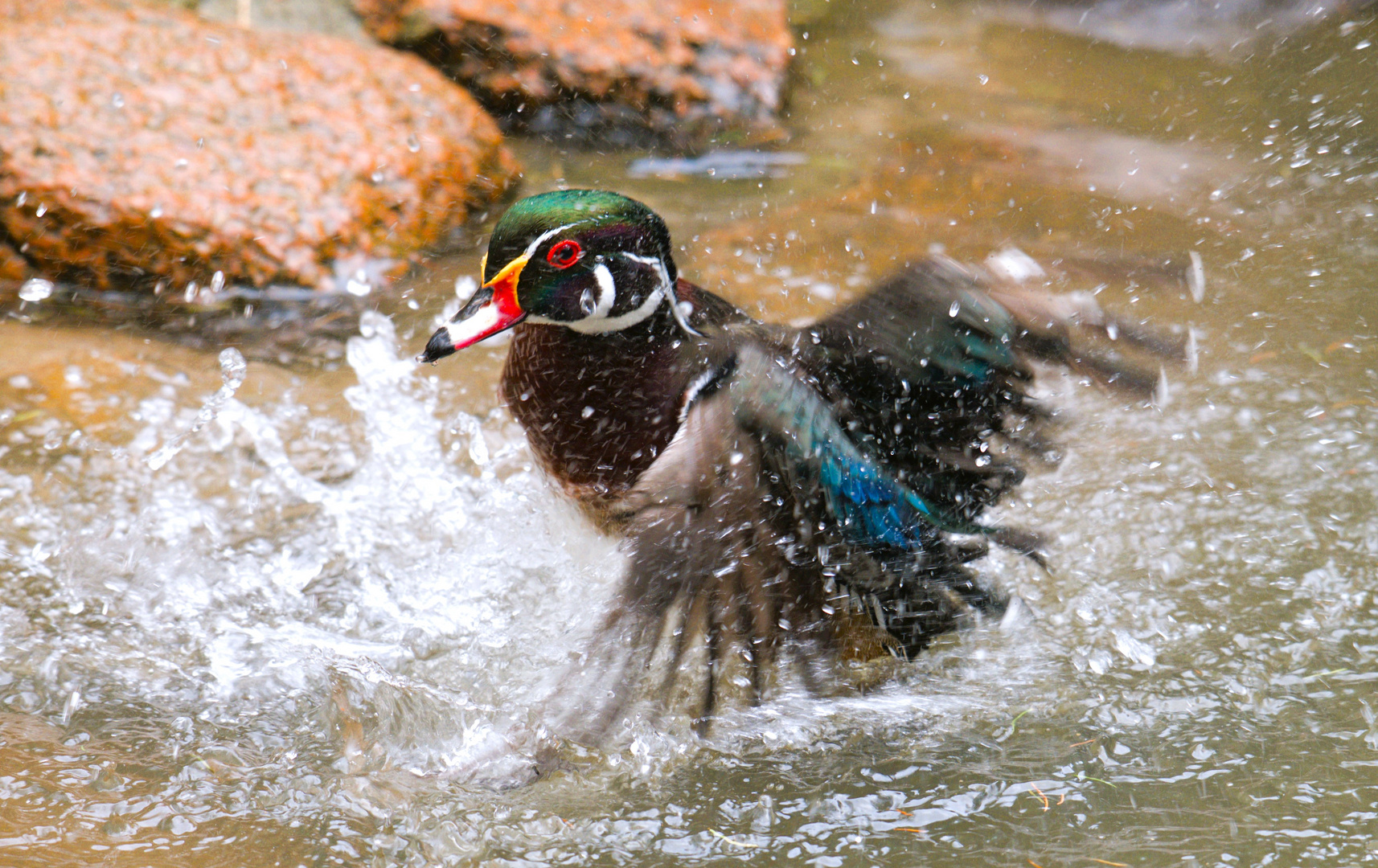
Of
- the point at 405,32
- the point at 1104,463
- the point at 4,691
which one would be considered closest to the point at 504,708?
the point at 4,691

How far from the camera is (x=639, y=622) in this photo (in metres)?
2.09

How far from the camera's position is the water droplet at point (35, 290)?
3.48 meters

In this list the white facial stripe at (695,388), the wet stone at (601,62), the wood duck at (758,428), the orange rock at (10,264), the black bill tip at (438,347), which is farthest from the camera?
the wet stone at (601,62)

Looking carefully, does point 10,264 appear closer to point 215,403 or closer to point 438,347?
point 215,403

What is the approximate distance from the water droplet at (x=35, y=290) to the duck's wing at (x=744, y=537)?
236 cm

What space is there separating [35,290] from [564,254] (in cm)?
227

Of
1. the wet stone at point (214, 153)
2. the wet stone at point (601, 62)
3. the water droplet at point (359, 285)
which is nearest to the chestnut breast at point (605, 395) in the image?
the water droplet at point (359, 285)

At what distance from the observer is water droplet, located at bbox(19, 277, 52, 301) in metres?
3.48

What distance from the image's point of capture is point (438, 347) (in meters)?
2.04

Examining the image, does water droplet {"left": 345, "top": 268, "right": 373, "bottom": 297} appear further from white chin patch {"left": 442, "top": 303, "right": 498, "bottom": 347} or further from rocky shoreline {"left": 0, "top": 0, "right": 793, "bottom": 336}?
white chin patch {"left": 442, "top": 303, "right": 498, "bottom": 347}

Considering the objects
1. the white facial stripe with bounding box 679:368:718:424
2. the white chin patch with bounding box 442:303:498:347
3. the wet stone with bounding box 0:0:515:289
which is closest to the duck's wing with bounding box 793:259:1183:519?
the white facial stripe with bounding box 679:368:718:424

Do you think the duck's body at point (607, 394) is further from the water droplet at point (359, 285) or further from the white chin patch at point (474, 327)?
the water droplet at point (359, 285)

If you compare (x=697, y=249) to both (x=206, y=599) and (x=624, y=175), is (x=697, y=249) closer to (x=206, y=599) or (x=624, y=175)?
(x=624, y=175)

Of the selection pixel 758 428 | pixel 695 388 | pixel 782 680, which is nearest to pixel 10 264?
pixel 695 388
